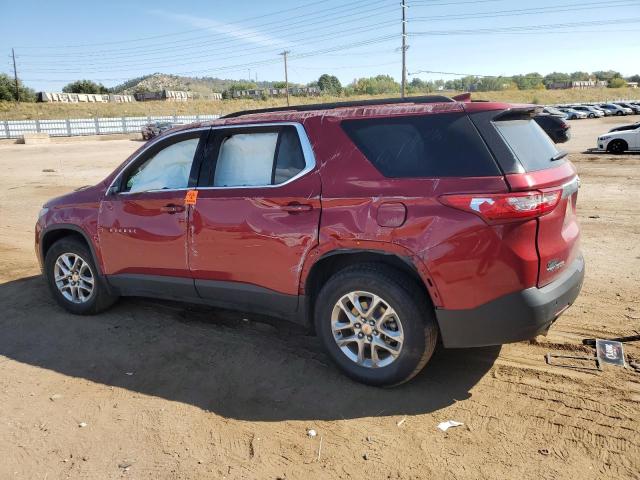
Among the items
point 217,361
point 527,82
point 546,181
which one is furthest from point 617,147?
point 527,82

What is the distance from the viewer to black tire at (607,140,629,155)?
20312 mm

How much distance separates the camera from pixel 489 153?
307 centimetres

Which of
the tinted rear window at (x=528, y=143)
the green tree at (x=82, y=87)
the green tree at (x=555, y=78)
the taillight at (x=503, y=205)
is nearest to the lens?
the taillight at (x=503, y=205)

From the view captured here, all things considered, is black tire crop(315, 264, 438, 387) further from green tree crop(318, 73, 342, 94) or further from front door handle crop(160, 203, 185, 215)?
green tree crop(318, 73, 342, 94)

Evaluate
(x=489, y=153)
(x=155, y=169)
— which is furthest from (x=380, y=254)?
Result: (x=155, y=169)

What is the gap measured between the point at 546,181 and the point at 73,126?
56.6 m

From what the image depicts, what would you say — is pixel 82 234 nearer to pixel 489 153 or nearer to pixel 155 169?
pixel 155 169

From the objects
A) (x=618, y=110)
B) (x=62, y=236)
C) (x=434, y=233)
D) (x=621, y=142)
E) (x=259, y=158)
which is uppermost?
(x=618, y=110)

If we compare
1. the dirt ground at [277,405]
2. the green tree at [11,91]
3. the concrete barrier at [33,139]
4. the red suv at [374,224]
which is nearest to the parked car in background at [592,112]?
the concrete barrier at [33,139]

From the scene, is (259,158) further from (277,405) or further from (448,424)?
(448,424)

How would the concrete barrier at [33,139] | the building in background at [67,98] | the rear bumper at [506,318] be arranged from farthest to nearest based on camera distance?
1. the building in background at [67,98]
2. the concrete barrier at [33,139]
3. the rear bumper at [506,318]

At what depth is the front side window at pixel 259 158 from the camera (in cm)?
376

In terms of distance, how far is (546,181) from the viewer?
3.13 metres

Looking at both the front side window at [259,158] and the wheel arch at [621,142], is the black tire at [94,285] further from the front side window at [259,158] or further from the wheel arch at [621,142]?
the wheel arch at [621,142]
